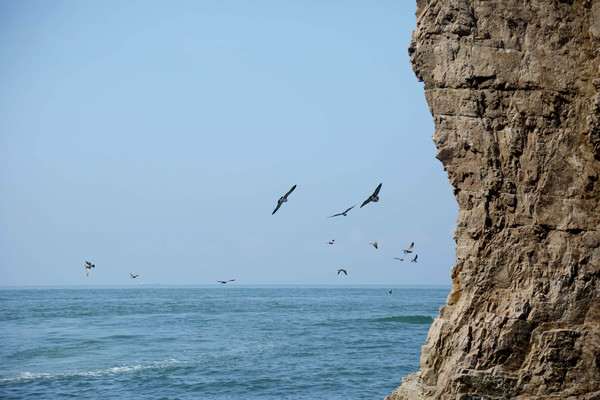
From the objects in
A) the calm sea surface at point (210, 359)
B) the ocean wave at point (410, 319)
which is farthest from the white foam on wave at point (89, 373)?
the ocean wave at point (410, 319)

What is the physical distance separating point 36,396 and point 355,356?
1101 centimetres

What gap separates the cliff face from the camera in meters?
8.54

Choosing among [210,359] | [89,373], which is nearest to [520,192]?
[89,373]

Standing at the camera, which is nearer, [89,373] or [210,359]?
[89,373]

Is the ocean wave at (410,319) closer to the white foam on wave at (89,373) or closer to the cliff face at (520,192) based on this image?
the white foam on wave at (89,373)

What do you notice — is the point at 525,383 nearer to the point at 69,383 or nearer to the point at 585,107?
the point at 585,107

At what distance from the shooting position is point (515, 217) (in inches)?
348

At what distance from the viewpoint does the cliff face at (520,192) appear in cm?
854

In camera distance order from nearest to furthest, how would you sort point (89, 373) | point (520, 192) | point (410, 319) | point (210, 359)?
point (520, 192)
point (89, 373)
point (210, 359)
point (410, 319)

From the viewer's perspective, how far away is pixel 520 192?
8.85 m

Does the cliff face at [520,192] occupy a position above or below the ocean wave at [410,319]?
above

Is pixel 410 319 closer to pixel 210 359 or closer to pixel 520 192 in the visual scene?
pixel 210 359

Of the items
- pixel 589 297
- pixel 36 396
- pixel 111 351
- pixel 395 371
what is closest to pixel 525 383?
pixel 589 297

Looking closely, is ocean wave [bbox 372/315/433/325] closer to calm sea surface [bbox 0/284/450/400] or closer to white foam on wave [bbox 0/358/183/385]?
calm sea surface [bbox 0/284/450/400]
